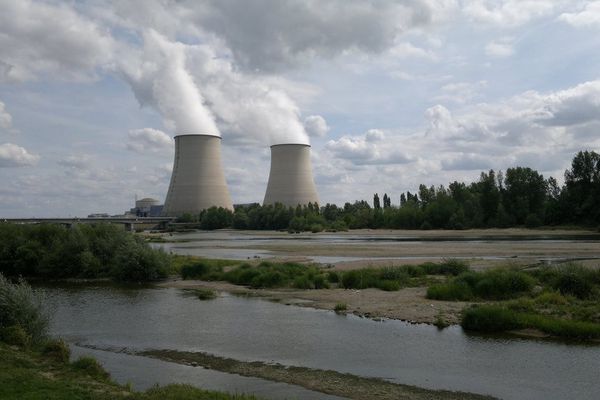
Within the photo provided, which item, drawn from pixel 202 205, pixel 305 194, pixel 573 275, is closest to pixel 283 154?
pixel 305 194

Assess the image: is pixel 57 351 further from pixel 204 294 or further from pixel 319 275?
pixel 319 275

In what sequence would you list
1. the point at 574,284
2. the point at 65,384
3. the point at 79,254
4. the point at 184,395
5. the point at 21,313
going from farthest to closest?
the point at 79,254 < the point at 574,284 < the point at 21,313 < the point at 65,384 < the point at 184,395

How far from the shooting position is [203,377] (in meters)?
9.06

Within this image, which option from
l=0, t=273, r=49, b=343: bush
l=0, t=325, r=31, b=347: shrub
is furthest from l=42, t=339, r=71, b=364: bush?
l=0, t=273, r=49, b=343: bush

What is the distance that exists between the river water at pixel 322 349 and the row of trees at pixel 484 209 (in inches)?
2010

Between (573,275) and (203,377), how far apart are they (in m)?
11.6

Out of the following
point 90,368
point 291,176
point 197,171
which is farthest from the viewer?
point 291,176

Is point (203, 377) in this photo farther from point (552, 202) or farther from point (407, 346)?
point (552, 202)

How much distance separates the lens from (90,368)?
28.5 feet

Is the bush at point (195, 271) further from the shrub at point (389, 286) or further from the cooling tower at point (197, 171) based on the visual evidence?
the cooling tower at point (197, 171)

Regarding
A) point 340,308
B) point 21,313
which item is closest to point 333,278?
point 340,308

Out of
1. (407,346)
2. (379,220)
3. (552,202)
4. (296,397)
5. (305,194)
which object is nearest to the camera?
(296,397)

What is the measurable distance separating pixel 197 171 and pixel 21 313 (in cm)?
5102

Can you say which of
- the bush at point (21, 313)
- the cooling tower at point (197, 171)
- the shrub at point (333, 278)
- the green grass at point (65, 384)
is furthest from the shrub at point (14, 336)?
the cooling tower at point (197, 171)
